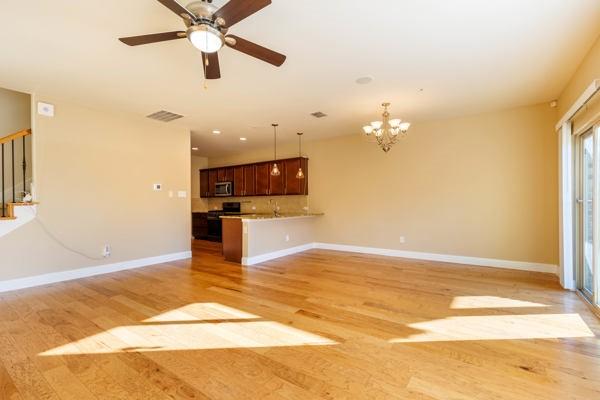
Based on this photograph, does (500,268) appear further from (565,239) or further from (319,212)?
(319,212)

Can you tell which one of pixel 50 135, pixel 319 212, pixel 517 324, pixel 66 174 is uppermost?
pixel 50 135

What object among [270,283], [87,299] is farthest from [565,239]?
[87,299]

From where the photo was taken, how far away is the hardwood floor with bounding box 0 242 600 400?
1774 millimetres

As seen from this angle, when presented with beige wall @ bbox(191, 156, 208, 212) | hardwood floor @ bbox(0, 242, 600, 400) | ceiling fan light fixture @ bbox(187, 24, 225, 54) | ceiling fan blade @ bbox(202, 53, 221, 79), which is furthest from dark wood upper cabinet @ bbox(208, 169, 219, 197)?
ceiling fan light fixture @ bbox(187, 24, 225, 54)

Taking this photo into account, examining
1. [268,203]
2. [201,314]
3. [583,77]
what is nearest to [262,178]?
[268,203]

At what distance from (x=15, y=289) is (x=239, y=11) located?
464 cm

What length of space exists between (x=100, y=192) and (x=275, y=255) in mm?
3289

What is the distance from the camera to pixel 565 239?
364 cm

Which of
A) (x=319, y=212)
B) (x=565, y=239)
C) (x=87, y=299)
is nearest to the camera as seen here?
(x=87, y=299)

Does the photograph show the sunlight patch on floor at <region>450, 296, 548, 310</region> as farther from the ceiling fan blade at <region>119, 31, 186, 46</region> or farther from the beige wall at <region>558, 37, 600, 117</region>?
the ceiling fan blade at <region>119, 31, 186, 46</region>

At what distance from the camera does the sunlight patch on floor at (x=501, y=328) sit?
7.85ft

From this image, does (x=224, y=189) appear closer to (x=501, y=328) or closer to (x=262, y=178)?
(x=262, y=178)

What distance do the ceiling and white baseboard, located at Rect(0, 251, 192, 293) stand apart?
8.61 ft

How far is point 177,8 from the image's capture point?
1.79 m
